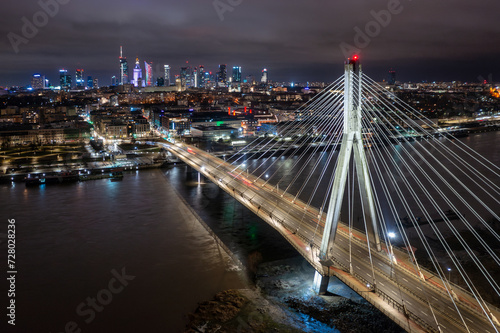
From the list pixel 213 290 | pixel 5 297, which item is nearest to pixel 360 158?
pixel 213 290

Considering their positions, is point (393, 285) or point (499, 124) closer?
point (393, 285)

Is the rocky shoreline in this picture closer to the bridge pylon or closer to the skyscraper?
the bridge pylon

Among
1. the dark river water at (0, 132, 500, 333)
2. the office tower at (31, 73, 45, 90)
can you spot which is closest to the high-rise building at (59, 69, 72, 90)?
the office tower at (31, 73, 45, 90)

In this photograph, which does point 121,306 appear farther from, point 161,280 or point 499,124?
point 499,124

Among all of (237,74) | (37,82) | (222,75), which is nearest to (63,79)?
(37,82)

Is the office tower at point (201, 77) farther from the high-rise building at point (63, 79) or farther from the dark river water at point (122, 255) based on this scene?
the dark river water at point (122, 255)

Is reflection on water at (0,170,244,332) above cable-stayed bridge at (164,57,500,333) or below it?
below
